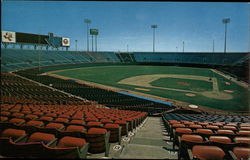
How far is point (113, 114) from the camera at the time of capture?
9406 millimetres

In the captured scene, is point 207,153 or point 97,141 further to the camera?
point 97,141

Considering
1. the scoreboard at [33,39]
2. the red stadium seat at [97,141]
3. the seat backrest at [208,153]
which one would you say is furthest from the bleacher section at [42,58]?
the seat backrest at [208,153]

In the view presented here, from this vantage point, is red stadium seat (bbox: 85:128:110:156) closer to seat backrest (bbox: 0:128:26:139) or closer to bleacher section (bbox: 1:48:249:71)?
seat backrest (bbox: 0:128:26:139)

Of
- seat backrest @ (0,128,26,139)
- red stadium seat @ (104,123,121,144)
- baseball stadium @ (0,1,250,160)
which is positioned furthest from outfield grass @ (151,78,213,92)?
seat backrest @ (0,128,26,139)

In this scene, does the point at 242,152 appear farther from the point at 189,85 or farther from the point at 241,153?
the point at 189,85

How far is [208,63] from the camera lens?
65.9 m

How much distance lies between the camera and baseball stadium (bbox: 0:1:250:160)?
3.37 m

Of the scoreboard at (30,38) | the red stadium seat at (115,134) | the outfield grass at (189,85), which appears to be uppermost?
the scoreboard at (30,38)

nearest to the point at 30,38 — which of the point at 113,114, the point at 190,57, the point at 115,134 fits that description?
the point at 113,114

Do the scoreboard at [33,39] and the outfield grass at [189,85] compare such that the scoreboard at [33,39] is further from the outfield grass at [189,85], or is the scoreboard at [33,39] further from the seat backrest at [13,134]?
the seat backrest at [13,134]

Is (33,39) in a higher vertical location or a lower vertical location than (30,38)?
lower

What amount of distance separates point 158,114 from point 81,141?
1320 cm

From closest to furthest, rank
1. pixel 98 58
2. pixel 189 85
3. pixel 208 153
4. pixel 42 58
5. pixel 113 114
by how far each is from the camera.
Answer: pixel 208 153
pixel 113 114
pixel 189 85
pixel 42 58
pixel 98 58

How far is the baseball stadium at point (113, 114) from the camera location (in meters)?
3.37
